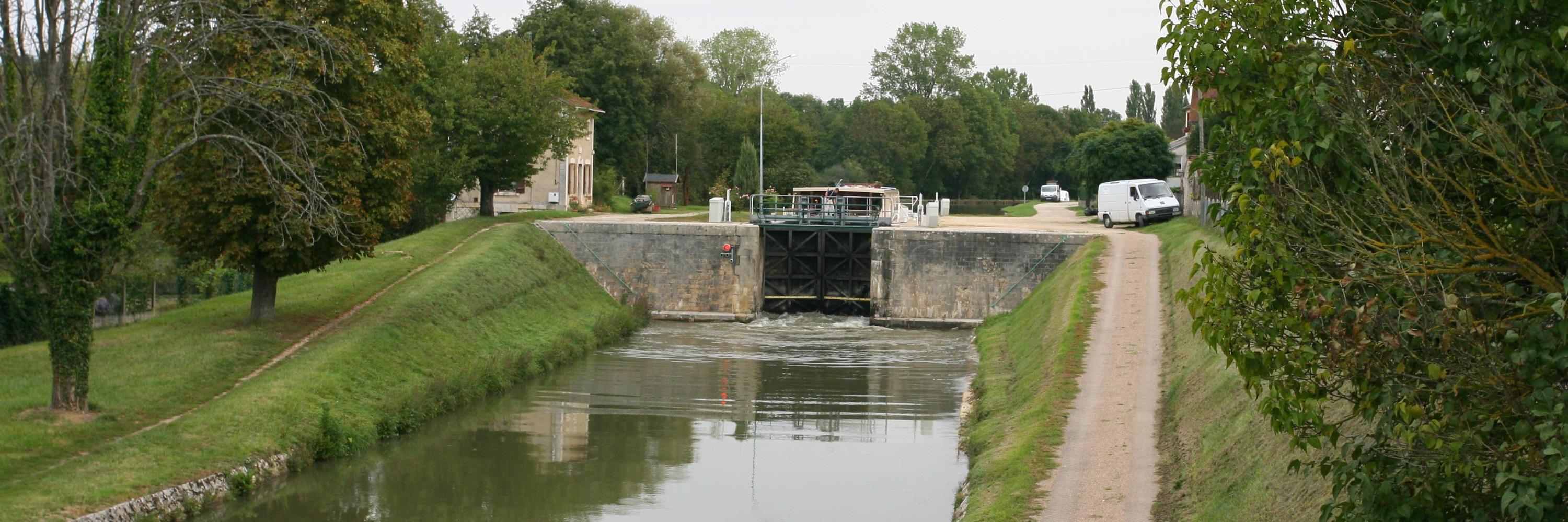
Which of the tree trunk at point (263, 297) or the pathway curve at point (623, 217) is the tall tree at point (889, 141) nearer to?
the pathway curve at point (623, 217)

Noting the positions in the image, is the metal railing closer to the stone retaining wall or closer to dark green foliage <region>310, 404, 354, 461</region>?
dark green foliage <region>310, 404, 354, 461</region>

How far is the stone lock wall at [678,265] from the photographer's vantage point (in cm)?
3903

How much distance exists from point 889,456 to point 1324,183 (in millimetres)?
12963

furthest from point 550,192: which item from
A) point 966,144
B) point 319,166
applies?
point 966,144

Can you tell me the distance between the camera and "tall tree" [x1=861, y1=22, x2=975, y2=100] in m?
94.4

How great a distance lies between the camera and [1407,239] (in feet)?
22.1

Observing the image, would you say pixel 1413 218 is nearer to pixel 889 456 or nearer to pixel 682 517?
pixel 682 517

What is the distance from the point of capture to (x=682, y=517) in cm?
1606

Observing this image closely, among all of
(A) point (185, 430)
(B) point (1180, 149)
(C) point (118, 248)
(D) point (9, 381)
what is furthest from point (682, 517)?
(B) point (1180, 149)

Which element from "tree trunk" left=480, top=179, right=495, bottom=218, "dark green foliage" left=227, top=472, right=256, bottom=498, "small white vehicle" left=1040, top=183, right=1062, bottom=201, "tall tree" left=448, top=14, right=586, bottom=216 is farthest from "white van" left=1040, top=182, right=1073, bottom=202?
"dark green foliage" left=227, top=472, right=256, bottom=498

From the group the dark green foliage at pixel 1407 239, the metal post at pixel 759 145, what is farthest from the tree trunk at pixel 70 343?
the metal post at pixel 759 145

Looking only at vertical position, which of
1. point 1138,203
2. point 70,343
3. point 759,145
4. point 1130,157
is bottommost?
point 70,343

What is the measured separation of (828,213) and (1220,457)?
2784 centimetres

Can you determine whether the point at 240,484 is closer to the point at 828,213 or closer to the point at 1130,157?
the point at 828,213
